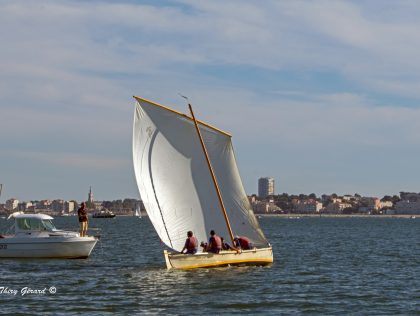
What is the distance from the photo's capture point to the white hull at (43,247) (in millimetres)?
53469

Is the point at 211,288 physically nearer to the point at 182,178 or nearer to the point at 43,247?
the point at 182,178

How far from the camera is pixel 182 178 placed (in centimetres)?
4644

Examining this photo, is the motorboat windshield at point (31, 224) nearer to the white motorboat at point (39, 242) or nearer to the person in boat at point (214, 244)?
the white motorboat at point (39, 242)

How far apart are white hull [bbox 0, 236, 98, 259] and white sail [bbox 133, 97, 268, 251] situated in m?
10.1

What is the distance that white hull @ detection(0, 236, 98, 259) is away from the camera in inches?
2105

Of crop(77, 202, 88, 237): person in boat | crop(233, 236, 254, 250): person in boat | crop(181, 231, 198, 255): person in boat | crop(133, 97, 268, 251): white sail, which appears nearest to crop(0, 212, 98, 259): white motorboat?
crop(77, 202, 88, 237): person in boat

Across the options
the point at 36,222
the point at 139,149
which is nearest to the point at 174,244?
the point at 139,149

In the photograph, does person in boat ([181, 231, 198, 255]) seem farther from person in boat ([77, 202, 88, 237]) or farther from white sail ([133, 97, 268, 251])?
person in boat ([77, 202, 88, 237])

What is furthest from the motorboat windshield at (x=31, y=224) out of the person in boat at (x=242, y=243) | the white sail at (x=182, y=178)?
the person in boat at (x=242, y=243)

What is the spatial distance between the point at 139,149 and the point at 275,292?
449 inches

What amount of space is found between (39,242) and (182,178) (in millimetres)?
12312

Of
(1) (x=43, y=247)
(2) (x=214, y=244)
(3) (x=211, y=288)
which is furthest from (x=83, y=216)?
(3) (x=211, y=288)

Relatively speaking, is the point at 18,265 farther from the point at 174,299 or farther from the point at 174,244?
the point at 174,299

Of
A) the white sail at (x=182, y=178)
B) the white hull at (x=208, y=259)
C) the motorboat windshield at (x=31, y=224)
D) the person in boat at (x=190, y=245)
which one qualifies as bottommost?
the white hull at (x=208, y=259)
